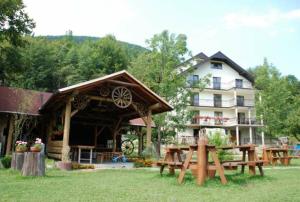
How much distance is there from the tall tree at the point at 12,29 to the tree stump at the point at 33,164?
35.6 feet

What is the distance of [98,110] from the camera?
18.3m

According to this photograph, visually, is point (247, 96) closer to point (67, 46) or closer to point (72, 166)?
point (67, 46)

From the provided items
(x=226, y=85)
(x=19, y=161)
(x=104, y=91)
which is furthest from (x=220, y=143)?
(x=226, y=85)

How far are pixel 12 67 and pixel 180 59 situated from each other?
11.6 metres

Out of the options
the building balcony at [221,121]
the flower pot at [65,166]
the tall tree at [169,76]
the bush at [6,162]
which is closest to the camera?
the bush at [6,162]

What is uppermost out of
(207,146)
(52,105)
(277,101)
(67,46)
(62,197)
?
(67,46)

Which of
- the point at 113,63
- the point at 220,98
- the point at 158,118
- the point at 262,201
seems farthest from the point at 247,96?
the point at 262,201

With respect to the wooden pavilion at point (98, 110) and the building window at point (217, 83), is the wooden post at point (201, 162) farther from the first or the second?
the building window at point (217, 83)

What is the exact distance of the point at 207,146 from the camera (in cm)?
724

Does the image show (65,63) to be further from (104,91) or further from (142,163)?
(142,163)

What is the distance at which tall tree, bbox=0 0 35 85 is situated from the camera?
16.6 metres

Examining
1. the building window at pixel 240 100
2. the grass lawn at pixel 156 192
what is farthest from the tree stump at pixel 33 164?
the building window at pixel 240 100

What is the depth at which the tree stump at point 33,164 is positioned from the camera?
8469mm

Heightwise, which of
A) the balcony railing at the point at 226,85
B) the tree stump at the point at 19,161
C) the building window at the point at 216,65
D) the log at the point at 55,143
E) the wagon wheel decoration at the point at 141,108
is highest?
the building window at the point at 216,65
